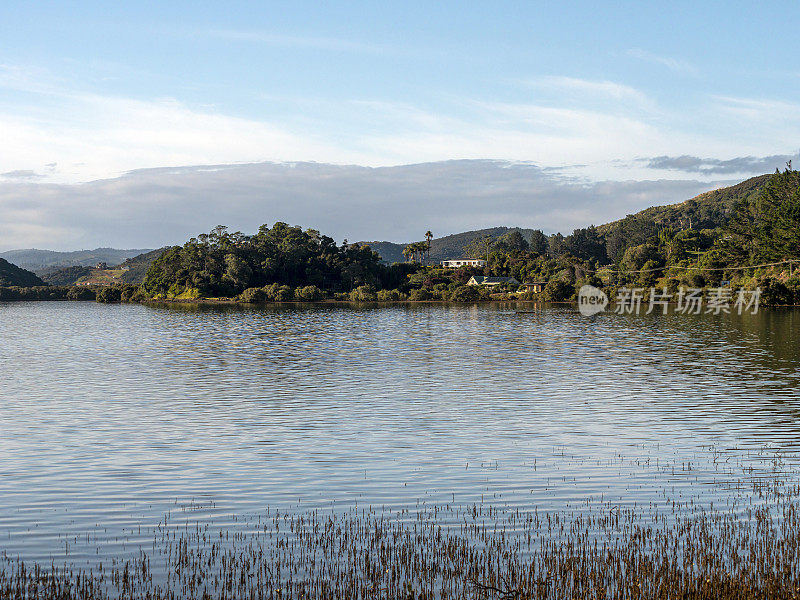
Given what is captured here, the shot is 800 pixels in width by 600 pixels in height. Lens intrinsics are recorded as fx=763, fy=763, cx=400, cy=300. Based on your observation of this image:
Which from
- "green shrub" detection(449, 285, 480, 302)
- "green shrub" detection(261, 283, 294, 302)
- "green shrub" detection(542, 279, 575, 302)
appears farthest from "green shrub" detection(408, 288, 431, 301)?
"green shrub" detection(542, 279, 575, 302)

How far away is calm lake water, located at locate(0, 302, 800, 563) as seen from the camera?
16.3m

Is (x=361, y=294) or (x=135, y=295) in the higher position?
(x=135, y=295)

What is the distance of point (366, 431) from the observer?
973 inches

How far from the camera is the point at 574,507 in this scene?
15.4 m

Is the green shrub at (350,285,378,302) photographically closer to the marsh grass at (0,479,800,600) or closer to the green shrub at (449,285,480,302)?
the green shrub at (449,285,480,302)

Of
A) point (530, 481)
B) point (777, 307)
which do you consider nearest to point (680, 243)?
point (777, 307)

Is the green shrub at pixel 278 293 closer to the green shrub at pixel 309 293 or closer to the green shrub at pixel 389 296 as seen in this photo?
the green shrub at pixel 309 293

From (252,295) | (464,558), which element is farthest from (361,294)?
(464,558)

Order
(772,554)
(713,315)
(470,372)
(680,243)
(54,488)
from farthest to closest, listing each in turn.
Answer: (680,243) → (713,315) → (470,372) → (54,488) → (772,554)

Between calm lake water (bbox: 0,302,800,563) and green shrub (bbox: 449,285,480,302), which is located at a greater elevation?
green shrub (bbox: 449,285,480,302)

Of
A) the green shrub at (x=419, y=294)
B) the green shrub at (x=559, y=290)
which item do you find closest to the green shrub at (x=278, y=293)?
the green shrub at (x=419, y=294)

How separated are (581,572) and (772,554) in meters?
3.30

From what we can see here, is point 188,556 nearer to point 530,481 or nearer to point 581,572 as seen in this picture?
point 581,572

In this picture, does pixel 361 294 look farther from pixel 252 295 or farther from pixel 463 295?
pixel 252 295
